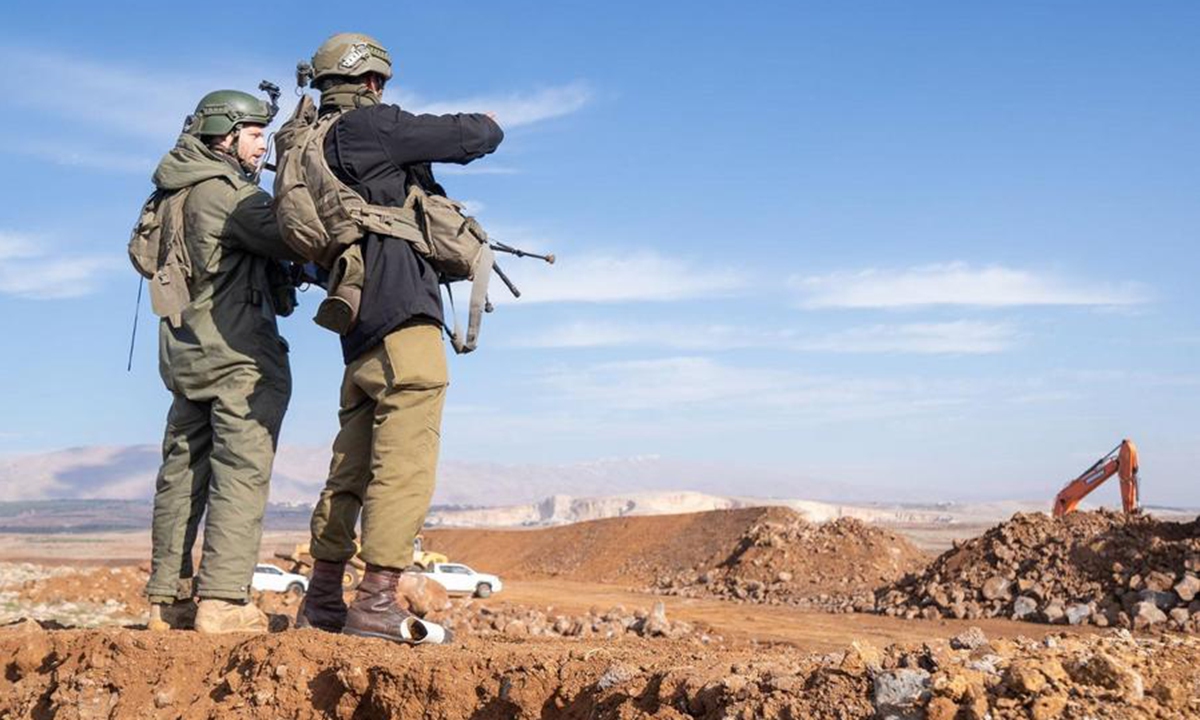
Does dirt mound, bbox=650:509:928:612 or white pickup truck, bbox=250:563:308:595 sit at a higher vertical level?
dirt mound, bbox=650:509:928:612

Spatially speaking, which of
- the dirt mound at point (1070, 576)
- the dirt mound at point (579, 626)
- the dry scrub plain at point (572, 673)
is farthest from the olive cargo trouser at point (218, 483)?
the dirt mound at point (1070, 576)

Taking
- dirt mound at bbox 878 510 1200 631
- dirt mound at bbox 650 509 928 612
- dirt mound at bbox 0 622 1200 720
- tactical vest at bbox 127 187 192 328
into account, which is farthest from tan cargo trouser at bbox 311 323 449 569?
dirt mound at bbox 650 509 928 612

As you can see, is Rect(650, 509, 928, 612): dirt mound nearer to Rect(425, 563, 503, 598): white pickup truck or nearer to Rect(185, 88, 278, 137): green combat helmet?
Rect(425, 563, 503, 598): white pickup truck

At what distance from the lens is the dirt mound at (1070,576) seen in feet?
36.2

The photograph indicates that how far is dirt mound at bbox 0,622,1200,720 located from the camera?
2.31 meters

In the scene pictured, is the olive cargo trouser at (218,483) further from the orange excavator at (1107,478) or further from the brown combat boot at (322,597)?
the orange excavator at (1107,478)

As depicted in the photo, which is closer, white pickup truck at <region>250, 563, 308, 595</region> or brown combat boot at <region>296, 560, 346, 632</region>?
brown combat boot at <region>296, 560, 346, 632</region>

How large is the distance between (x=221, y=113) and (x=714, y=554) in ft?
67.9

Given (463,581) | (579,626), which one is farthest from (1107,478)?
(579,626)

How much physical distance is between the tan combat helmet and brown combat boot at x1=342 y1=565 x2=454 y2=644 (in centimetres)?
195

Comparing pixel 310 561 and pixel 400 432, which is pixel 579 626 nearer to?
pixel 400 432

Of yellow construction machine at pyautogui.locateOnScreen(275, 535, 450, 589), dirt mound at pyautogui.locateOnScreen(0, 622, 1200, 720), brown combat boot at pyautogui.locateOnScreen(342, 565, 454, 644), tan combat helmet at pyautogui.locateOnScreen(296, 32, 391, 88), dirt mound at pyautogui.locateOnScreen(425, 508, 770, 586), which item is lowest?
dirt mound at pyautogui.locateOnScreen(0, 622, 1200, 720)

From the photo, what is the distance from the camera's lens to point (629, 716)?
2812 millimetres

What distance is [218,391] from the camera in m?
4.89
